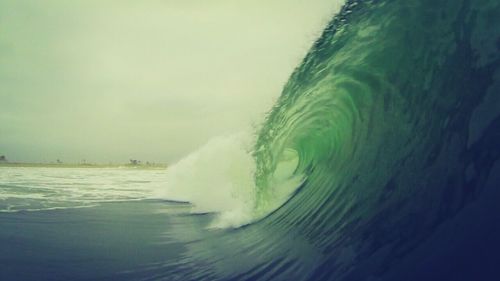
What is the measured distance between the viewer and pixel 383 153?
5477mm

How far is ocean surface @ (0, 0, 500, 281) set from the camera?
3518 millimetres

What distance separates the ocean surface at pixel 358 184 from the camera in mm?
3518

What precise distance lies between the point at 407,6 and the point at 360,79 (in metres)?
1.45

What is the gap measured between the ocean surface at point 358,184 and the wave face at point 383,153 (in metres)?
0.02

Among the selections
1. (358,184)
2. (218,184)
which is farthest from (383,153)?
(218,184)

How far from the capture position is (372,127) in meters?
6.29

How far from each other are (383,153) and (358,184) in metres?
0.61

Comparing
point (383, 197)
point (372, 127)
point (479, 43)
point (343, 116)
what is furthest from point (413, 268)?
point (343, 116)

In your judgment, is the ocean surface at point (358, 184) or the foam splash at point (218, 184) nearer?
the ocean surface at point (358, 184)

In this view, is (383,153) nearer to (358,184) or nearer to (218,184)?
(358,184)

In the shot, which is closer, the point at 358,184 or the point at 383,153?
the point at 383,153

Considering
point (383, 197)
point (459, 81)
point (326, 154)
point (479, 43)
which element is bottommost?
point (383, 197)

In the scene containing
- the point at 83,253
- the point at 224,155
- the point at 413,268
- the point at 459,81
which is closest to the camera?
the point at 413,268

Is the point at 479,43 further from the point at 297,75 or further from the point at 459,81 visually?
the point at 297,75
